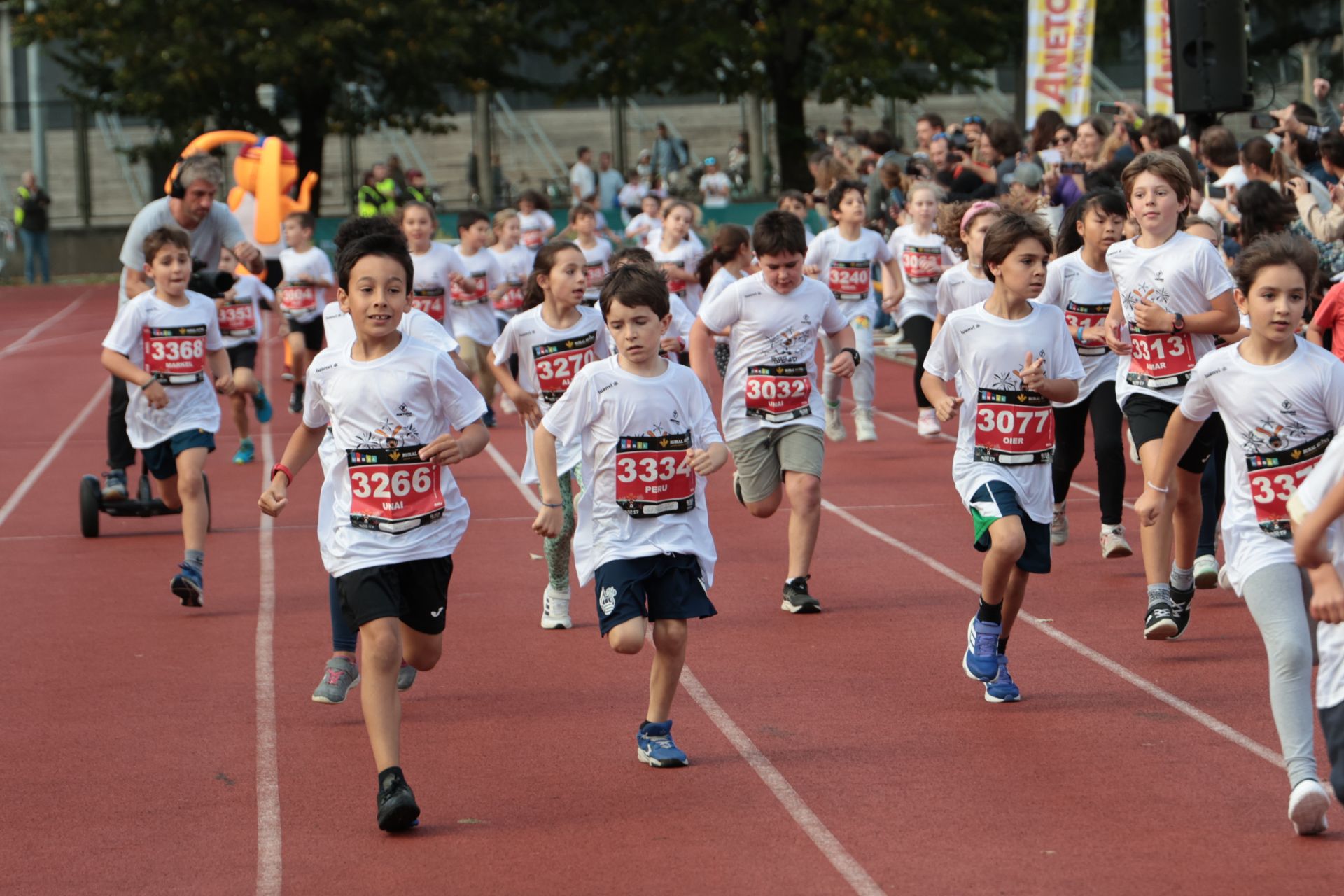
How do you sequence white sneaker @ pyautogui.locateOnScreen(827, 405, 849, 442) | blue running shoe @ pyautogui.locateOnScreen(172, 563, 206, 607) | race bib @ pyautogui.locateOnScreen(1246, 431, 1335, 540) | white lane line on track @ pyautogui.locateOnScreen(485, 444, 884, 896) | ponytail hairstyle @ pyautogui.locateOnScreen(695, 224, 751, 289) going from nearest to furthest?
1. white lane line on track @ pyautogui.locateOnScreen(485, 444, 884, 896)
2. race bib @ pyautogui.locateOnScreen(1246, 431, 1335, 540)
3. blue running shoe @ pyautogui.locateOnScreen(172, 563, 206, 607)
4. ponytail hairstyle @ pyautogui.locateOnScreen(695, 224, 751, 289)
5. white sneaker @ pyautogui.locateOnScreen(827, 405, 849, 442)

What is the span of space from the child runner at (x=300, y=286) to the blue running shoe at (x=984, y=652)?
10.8m

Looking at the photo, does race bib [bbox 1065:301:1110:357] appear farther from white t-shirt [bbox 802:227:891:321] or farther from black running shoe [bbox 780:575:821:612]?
white t-shirt [bbox 802:227:891:321]

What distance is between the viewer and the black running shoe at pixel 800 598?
8.55m

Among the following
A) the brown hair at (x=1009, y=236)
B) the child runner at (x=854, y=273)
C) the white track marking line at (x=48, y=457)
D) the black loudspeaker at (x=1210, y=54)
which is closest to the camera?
the brown hair at (x=1009, y=236)

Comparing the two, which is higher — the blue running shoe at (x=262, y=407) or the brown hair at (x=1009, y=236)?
the brown hair at (x=1009, y=236)

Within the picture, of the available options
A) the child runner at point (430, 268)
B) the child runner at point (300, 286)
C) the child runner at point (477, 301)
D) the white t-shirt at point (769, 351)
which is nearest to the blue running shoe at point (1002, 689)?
the white t-shirt at point (769, 351)

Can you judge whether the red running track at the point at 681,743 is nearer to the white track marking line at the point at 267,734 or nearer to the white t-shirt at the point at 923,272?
the white track marking line at the point at 267,734

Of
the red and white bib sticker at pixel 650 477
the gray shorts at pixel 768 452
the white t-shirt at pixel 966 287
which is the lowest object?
the gray shorts at pixel 768 452

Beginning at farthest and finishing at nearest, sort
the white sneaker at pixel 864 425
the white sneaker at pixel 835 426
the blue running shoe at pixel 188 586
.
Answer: the white sneaker at pixel 835 426 → the white sneaker at pixel 864 425 → the blue running shoe at pixel 188 586

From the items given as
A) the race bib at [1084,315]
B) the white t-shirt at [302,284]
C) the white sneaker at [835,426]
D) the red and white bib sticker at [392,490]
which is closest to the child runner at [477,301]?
the white t-shirt at [302,284]

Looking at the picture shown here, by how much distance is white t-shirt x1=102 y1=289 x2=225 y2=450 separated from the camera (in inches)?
377

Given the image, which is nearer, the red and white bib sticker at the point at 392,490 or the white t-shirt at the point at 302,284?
the red and white bib sticker at the point at 392,490

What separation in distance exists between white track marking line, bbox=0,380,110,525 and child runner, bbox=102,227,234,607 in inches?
114

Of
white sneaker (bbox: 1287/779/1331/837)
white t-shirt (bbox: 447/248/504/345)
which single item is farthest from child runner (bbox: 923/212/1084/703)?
white t-shirt (bbox: 447/248/504/345)
